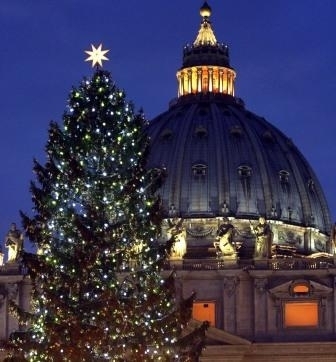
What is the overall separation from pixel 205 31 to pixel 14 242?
43.7 meters

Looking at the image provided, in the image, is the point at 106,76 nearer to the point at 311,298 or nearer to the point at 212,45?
the point at 311,298

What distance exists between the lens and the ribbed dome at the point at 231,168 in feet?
358

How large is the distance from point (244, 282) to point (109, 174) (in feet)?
121

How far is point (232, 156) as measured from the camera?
368ft

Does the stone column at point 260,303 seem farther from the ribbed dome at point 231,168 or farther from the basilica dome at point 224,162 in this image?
the ribbed dome at point 231,168

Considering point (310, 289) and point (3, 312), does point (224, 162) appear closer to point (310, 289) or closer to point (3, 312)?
point (310, 289)

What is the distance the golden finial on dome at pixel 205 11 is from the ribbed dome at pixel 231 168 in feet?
27.0

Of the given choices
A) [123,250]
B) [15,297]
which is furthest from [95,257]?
[15,297]

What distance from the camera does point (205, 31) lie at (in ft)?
402

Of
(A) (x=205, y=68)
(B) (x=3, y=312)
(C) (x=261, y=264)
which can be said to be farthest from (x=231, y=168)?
(B) (x=3, y=312)

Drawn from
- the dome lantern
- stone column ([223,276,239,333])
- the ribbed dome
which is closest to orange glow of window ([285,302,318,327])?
stone column ([223,276,239,333])

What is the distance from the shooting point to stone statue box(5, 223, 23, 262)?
82.1m

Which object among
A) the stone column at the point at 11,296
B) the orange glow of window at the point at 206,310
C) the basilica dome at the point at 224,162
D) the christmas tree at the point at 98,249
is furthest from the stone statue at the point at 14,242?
the christmas tree at the point at 98,249

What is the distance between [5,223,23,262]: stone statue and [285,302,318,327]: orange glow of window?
43.6 ft
